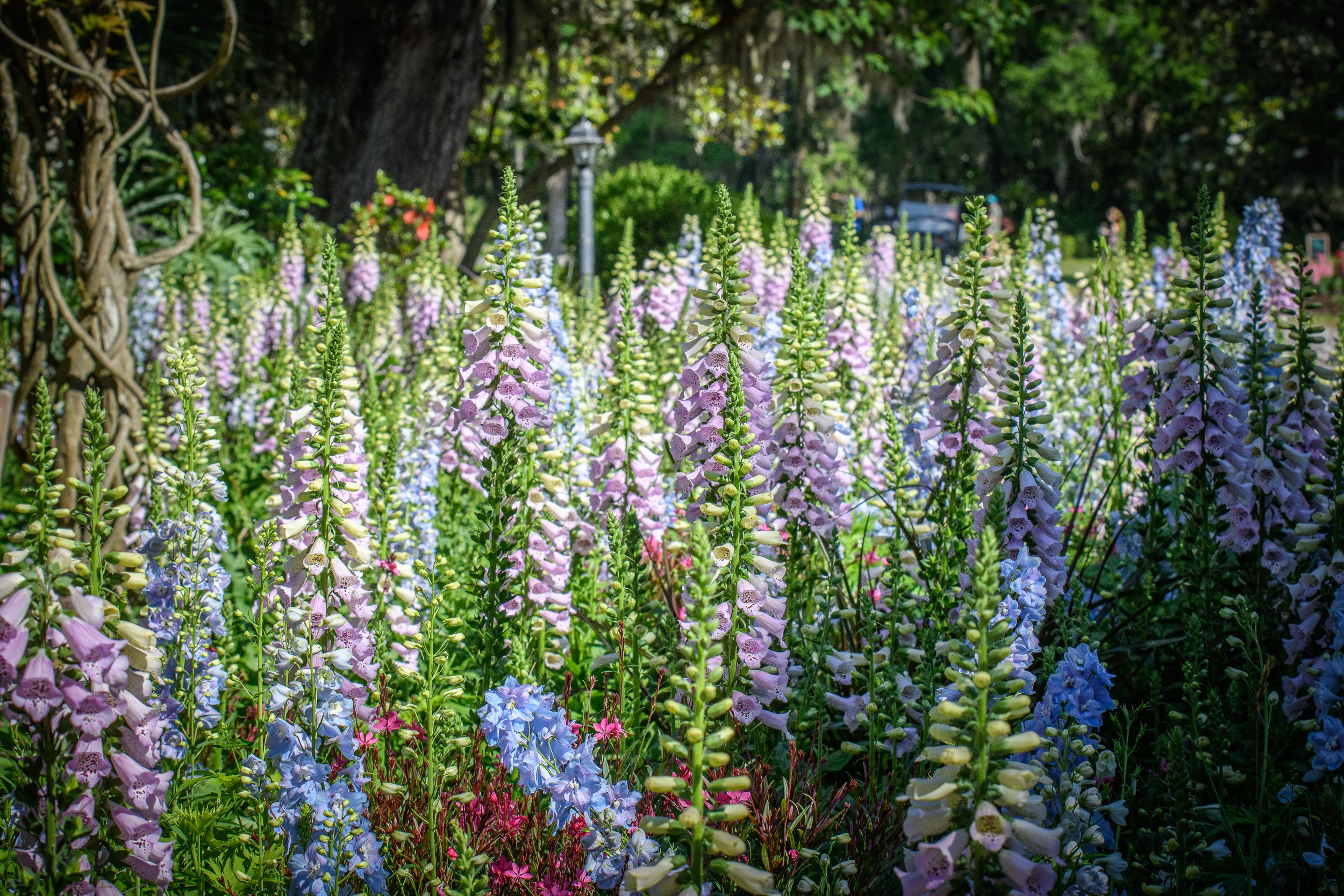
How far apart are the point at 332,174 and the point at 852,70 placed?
21.7ft

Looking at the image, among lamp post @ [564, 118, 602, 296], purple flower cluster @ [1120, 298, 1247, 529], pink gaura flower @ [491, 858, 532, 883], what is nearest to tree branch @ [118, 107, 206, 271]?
pink gaura flower @ [491, 858, 532, 883]

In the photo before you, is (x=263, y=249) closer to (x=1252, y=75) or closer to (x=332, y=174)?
(x=332, y=174)

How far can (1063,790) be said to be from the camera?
184cm

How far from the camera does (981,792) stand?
1393 mm

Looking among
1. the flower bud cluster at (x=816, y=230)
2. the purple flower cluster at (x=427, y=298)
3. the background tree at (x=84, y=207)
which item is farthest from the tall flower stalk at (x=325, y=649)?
the flower bud cluster at (x=816, y=230)

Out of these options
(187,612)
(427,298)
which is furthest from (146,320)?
(187,612)

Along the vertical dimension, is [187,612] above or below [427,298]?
below

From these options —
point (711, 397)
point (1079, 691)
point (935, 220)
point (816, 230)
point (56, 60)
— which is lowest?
point (1079, 691)

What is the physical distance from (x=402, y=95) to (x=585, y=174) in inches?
82.0

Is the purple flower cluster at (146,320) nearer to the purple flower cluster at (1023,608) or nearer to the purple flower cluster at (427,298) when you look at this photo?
the purple flower cluster at (427,298)

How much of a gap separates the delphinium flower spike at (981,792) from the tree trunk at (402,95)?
8929 mm

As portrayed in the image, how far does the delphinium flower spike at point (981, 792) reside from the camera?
139 cm

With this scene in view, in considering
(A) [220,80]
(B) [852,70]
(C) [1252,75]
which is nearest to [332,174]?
(A) [220,80]

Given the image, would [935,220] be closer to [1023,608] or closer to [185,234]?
[185,234]
